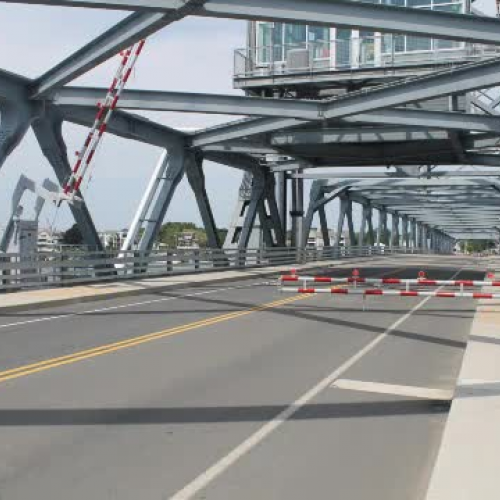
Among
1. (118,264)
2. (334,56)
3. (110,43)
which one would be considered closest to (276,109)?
(110,43)

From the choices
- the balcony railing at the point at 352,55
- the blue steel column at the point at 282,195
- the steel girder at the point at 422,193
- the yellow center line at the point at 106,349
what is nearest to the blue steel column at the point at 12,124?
the yellow center line at the point at 106,349

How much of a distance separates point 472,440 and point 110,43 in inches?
652

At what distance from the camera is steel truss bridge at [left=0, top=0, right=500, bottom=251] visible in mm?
17062

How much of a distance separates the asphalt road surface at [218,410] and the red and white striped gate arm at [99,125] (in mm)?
11181

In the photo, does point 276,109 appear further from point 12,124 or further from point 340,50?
point 340,50

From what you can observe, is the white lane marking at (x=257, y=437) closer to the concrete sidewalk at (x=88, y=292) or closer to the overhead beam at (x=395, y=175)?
the concrete sidewalk at (x=88, y=292)

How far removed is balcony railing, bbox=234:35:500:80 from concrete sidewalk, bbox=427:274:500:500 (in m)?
26.2

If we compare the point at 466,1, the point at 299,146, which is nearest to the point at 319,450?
the point at 299,146

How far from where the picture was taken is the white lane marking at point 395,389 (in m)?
8.39

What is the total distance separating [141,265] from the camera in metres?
30.8

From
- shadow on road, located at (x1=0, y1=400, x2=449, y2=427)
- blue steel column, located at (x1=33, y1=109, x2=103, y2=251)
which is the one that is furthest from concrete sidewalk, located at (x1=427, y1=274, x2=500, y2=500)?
blue steel column, located at (x1=33, y1=109, x2=103, y2=251)

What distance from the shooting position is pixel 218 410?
298 inches

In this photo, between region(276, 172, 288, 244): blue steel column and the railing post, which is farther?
region(276, 172, 288, 244): blue steel column

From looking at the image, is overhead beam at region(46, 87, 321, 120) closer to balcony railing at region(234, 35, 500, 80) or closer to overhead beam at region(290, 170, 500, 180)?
balcony railing at region(234, 35, 500, 80)
